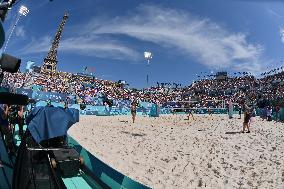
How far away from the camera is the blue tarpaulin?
568cm

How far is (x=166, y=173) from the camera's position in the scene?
884 cm

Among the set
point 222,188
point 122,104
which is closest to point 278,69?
point 122,104

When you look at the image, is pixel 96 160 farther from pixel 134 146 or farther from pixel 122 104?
pixel 122 104

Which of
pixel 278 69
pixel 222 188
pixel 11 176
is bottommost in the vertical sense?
pixel 222 188

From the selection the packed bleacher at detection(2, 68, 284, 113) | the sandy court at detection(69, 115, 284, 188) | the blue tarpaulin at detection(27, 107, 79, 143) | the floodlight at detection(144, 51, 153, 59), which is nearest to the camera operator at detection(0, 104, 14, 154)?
the blue tarpaulin at detection(27, 107, 79, 143)

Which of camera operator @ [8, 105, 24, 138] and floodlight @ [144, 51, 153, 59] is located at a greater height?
floodlight @ [144, 51, 153, 59]

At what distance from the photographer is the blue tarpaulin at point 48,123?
5.68 meters

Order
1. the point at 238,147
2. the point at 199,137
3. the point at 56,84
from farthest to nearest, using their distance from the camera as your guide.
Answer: the point at 56,84 → the point at 199,137 → the point at 238,147

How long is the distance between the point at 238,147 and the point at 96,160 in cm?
707

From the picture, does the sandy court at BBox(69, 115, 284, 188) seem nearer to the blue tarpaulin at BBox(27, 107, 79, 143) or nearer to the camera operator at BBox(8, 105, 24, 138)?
the blue tarpaulin at BBox(27, 107, 79, 143)

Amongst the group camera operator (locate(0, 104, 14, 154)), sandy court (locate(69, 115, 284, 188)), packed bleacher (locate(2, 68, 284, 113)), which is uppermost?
packed bleacher (locate(2, 68, 284, 113))

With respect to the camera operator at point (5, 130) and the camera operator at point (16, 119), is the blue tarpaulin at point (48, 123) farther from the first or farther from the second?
the camera operator at point (5, 130)

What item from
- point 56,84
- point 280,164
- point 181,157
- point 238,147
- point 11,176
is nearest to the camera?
point 11,176

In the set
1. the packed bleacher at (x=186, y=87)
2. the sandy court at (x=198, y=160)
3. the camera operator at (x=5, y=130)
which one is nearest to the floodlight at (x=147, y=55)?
the packed bleacher at (x=186, y=87)
